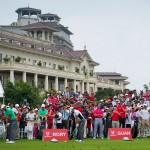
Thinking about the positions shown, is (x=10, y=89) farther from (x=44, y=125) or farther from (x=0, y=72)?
(x=44, y=125)

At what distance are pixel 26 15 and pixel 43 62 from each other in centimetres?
4638

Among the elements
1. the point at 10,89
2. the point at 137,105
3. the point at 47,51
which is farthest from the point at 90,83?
the point at 137,105

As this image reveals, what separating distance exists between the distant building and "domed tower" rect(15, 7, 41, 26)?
11.0 meters

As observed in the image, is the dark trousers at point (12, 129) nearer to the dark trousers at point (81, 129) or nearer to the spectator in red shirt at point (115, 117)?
the dark trousers at point (81, 129)

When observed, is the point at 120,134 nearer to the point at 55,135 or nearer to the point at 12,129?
the point at 55,135

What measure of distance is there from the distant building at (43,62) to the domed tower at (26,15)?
11006mm

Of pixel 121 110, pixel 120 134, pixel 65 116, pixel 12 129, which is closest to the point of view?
pixel 12 129

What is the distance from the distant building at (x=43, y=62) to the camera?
242 ft

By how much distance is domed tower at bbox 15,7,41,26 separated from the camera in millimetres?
130000

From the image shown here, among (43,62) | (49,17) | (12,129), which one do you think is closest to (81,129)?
(12,129)

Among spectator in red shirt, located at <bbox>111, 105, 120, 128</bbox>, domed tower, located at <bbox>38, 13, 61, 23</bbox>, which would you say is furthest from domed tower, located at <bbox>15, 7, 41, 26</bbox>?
spectator in red shirt, located at <bbox>111, 105, 120, 128</bbox>

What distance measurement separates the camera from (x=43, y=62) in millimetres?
89188

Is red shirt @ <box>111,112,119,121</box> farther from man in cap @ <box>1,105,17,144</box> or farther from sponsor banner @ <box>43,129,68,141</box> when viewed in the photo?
man in cap @ <box>1,105,17,144</box>

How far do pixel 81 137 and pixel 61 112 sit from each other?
2.92m
